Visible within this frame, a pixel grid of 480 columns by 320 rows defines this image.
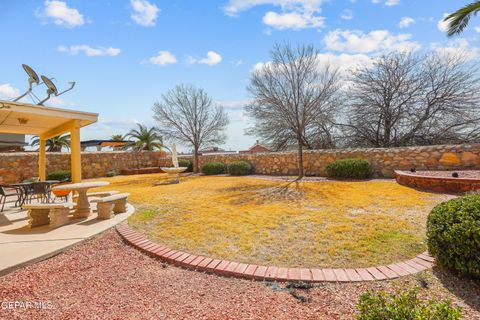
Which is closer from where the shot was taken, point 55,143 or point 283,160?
point 283,160

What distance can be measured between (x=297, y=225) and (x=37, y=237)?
4.60 metres

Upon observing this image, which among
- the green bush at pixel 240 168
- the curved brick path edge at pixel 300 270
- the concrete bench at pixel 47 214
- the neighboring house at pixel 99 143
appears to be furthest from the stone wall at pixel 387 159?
the neighboring house at pixel 99 143

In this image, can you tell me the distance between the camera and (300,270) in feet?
9.10

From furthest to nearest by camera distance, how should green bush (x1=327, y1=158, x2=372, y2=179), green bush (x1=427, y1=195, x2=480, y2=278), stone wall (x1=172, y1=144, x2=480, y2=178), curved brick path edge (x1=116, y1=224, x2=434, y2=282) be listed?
green bush (x1=327, y1=158, x2=372, y2=179), stone wall (x1=172, y1=144, x2=480, y2=178), curved brick path edge (x1=116, y1=224, x2=434, y2=282), green bush (x1=427, y1=195, x2=480, y2=278)

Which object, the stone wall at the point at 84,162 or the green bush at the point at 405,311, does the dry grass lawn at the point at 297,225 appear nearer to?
the green bush at the point at 405,311

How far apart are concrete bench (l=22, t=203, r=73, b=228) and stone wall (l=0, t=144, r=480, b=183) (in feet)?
34.4

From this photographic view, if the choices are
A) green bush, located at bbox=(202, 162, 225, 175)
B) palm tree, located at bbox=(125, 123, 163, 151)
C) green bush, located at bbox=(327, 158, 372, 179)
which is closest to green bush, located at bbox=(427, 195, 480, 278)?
green bush, located at bbox=(327, 158, 372, 179)

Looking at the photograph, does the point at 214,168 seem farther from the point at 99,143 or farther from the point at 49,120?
the point at 99,143

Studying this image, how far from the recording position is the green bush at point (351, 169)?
33.4 feet

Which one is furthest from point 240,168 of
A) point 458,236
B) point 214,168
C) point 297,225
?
point 458,236

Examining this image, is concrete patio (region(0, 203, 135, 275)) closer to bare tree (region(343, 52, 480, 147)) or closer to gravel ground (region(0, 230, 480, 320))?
gravel ground (region(0, 230, 480, 320))

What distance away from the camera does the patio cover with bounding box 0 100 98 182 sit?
5789mm

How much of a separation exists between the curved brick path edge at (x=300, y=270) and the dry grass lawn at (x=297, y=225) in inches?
6.1

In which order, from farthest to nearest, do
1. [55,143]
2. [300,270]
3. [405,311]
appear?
[55,143], [300,270], [405,311]
